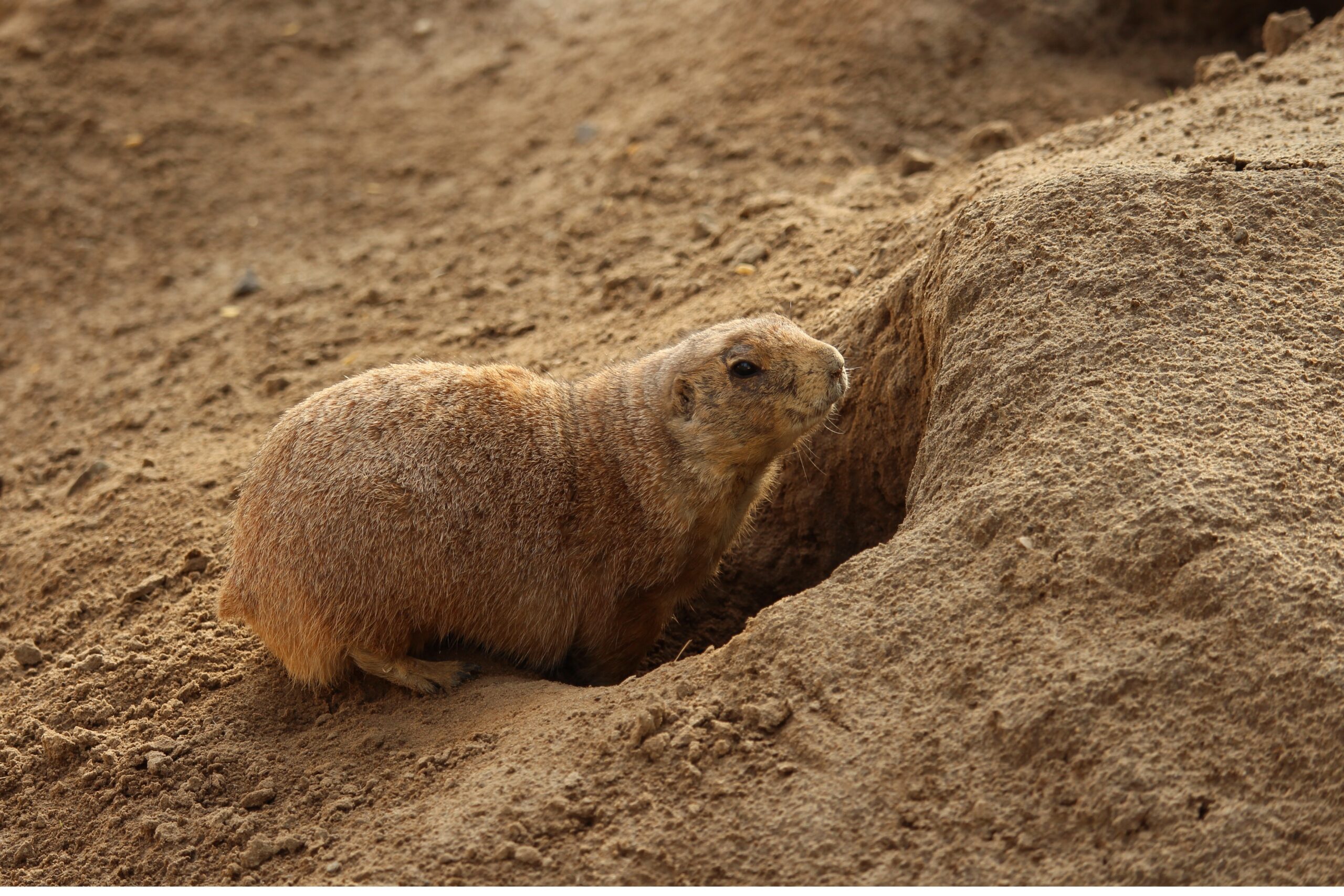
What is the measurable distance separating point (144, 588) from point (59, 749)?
1028mm

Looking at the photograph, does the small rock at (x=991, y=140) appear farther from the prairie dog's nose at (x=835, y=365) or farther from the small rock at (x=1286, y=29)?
the prairie dog's nose at (x=835, y=365)

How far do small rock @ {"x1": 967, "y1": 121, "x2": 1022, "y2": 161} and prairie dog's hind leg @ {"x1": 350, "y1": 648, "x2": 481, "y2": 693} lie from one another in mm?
4610

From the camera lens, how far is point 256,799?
4098 mm

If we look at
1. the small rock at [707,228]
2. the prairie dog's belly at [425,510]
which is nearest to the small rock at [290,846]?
the prairie dog's belly at [425,510]

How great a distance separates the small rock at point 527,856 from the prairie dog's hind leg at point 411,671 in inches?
48.1

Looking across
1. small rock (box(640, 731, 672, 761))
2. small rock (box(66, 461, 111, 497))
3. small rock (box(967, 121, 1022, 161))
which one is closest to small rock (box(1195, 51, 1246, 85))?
small rock (box(967, 121, 1022, 161))

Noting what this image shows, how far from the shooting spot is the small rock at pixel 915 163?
7301mm

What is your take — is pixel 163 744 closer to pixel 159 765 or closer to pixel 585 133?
pixel 159 765

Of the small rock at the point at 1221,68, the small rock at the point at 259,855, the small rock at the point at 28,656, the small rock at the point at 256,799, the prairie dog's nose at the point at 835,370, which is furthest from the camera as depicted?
the small rock at the point at 1221,68

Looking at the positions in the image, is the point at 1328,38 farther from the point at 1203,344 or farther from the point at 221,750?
the point at 221,750

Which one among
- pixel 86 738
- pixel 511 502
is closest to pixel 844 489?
pixel 511 502

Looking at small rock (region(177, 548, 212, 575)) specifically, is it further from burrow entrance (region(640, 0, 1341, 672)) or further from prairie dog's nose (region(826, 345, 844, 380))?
prairie dog's nose (region(826, 345, 844, 380))

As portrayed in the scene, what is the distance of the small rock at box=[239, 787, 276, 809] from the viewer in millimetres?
4098

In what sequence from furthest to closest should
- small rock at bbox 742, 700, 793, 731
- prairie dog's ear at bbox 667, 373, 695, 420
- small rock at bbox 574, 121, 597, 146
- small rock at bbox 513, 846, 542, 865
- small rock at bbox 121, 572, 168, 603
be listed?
1. small rock at bbox 574, 121, 597, 146
2. small rock at bbox 121, 572, 168, 603
3. prairie dog's ear at bbox 667, 373, 695, 420
4. small rock at bbox 742, 700, 793, 731
5. small rock at bbox 513, 846, 542, 865
